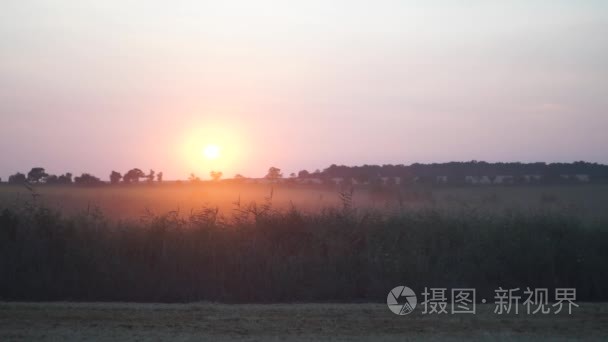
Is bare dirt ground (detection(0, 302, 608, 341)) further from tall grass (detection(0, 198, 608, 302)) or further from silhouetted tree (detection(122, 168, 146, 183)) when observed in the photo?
silhouetted tree (detection(122, 168, 146, 183))

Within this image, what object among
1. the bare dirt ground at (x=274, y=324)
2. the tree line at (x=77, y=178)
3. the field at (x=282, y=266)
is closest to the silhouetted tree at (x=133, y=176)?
the tree line at (x=77, y=178)

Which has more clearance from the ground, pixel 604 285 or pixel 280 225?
pixel 280 225

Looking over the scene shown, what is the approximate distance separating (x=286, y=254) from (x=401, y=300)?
3.19m

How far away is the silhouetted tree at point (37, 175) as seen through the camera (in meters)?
47.4

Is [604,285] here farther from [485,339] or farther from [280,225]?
[280,225]

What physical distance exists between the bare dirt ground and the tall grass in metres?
1.44

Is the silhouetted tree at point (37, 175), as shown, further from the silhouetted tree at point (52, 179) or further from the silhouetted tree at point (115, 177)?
the silhouetted tree at point (115, 177)

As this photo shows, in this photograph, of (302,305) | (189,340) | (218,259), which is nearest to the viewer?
(189,340)

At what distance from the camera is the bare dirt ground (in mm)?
9492

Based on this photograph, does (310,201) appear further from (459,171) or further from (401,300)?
(459,171)

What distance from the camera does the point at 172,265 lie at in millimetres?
14398

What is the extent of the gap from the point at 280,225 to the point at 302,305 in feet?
12.2

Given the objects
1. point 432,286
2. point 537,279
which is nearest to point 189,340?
point 432,286

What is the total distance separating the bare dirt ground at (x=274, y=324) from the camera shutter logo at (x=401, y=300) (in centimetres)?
23
